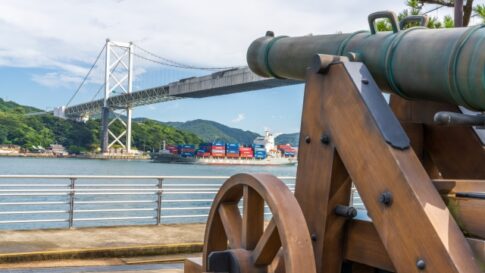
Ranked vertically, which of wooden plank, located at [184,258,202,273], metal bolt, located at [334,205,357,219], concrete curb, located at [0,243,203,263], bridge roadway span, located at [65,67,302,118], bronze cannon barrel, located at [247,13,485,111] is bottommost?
concrete curb, located at [0,243,203,263]

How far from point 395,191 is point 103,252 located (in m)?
4.26

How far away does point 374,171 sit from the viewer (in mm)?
2639

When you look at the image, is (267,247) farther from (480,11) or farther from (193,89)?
(193,89)

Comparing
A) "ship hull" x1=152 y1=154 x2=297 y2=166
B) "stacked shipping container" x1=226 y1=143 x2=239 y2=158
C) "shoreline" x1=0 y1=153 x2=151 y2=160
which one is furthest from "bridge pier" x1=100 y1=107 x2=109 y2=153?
"stacked shipping container" x1=226 y1=143 x2=239 y2=158

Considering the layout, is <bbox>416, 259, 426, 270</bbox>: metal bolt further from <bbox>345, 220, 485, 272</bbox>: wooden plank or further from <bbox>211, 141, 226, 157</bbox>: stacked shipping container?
<bbox>211, 141, 226, 157</bbox>: stacked shipping container

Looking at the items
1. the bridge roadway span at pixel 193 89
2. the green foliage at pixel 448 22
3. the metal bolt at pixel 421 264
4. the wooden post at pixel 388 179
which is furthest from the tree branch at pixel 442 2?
the bridge roadway span at pixel 193 89

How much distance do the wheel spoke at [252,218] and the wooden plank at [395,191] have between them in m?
0.55

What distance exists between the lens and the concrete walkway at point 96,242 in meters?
6.05

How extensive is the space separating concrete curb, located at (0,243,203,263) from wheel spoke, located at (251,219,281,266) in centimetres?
332

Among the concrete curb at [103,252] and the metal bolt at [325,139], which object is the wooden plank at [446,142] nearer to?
the metal bolt at [325,139]

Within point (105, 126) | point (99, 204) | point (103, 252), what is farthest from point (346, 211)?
point (105, 126)

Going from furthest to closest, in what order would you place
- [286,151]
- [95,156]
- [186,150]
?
[286,151] < [186,150] < [95,156]

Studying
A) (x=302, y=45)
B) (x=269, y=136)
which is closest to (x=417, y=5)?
(x=302, y=45)

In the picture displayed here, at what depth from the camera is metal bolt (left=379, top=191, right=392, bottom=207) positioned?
2553mm
